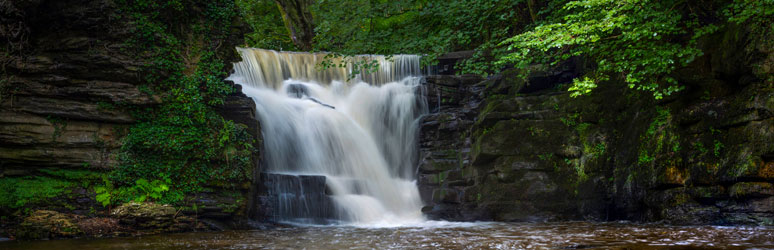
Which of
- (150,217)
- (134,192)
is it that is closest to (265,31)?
(134,192)

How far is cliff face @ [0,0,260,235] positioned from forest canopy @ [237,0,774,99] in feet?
21.3

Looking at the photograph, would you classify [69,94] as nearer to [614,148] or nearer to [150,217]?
[150,217]

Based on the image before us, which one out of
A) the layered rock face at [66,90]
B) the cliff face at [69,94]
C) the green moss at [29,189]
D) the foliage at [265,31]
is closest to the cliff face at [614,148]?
the cliff face at [69,94]

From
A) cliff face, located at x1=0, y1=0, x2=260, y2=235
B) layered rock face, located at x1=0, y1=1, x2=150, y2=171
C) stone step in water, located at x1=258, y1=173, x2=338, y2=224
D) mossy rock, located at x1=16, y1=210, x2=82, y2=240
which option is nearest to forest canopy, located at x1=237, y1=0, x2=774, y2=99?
stone step in water, located at x1=258, y1=173, x2=338, y2=224

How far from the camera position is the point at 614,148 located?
10023 mm

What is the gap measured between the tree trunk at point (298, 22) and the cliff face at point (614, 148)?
369 inches

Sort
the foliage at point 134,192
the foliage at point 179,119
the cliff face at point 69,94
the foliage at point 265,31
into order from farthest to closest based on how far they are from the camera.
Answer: the foliage at point 265,31 → the foliage at point 179,119 → the foliage at point 134,192 → the cliff face at point 69,94

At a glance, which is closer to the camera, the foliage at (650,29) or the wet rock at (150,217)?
the foliage at (650,29)

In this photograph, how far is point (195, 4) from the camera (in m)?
11.2

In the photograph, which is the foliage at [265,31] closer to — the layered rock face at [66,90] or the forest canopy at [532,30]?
the forest canopy at [532,30]

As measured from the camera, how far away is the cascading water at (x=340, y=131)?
1093 cm

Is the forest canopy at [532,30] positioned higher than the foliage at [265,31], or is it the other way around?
the foliage at [265,31]

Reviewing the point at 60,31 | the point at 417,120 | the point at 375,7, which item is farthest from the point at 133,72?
the point at 375,7

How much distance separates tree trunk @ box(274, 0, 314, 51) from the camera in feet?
68.6
